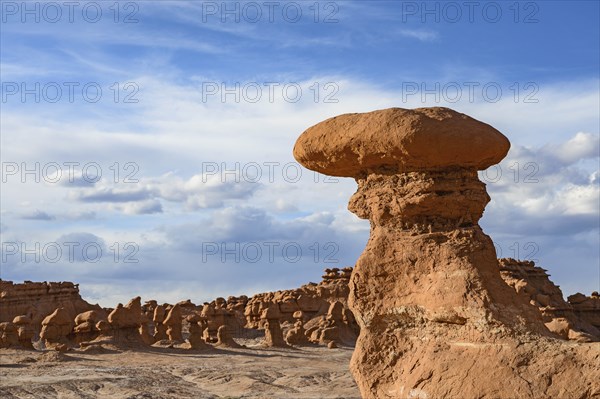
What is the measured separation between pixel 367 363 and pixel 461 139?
9.34 feet

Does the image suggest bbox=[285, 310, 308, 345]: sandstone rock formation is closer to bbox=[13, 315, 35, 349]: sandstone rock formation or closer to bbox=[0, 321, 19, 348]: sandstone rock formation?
bbox=[13, 315, 35, 349]: sandstone rock formation

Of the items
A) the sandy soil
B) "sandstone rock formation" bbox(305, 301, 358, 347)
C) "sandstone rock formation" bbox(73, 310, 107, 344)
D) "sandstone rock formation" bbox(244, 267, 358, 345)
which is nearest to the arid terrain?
the sandy soil

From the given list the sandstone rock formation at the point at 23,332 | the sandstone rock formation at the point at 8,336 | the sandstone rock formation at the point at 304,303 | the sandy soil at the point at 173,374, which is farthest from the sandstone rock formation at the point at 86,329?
the sandstone rock formation at the point at 304,303

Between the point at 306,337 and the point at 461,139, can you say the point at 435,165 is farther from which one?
the point at 306,337

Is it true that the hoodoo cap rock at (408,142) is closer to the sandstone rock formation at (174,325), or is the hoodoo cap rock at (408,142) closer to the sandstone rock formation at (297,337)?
the sandstone rock formation at (297,337)

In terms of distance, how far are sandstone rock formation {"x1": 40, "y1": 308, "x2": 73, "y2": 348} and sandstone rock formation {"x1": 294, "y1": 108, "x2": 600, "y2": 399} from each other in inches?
888

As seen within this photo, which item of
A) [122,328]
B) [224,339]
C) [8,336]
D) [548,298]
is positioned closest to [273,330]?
[224,339]

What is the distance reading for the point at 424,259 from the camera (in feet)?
30.3

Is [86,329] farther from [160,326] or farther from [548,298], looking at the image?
[548,298]

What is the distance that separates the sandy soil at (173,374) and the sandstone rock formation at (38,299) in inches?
540

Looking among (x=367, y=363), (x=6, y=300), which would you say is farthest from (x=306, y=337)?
(x=367, y=363)

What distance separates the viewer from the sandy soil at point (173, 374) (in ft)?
63.4

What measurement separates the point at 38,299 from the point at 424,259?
125 feet

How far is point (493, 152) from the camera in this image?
9359 mm
